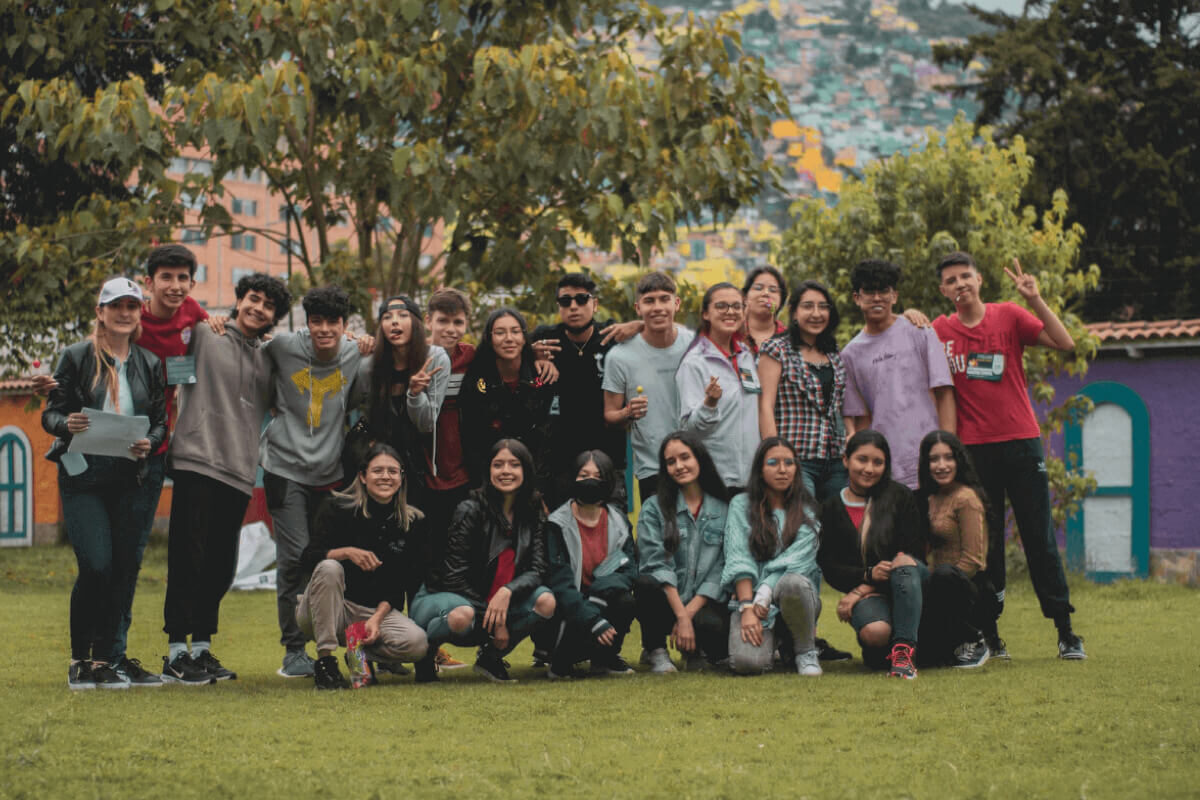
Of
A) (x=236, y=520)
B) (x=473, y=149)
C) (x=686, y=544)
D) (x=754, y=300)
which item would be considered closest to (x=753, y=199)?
(x=473, y=149)

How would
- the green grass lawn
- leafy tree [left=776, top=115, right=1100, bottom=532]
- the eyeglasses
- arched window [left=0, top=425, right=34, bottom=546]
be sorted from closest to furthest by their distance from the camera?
the green grass lawn, the eyeglasses, leafy tree [left=776, top=115, right=1100, bottom=532], arched window [left=0, top=425, right=34, bottom=546]

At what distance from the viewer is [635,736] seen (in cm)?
439

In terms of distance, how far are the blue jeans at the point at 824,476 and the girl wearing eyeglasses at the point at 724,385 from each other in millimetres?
272

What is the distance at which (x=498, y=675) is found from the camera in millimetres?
5891

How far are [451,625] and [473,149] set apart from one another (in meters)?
6.08

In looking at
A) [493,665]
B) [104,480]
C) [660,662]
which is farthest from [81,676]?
[660,662]

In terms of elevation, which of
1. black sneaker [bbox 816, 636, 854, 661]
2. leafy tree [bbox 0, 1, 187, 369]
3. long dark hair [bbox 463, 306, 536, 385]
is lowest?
black sneaker [bbox 816, 636, 854, 661]

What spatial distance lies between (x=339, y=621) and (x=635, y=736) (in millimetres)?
1742

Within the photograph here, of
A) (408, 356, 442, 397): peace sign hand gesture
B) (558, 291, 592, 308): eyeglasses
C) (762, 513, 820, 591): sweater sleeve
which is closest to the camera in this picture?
(408, 356, 442, 397): peace sign hand gesture

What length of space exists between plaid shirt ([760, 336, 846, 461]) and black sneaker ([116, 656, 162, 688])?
2.93m

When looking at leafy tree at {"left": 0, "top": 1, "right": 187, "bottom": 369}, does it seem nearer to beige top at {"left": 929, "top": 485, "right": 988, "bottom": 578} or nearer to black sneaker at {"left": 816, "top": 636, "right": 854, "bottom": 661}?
black sneaker at {"left": 816, "top": 636, "right": 854, "bottom": 661}

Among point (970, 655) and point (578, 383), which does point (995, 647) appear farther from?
point (578, 383)

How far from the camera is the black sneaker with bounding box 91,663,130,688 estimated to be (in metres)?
5.50

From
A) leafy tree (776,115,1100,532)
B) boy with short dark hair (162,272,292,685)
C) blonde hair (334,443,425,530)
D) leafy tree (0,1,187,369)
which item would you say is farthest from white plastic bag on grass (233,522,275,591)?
blonde hair (334,443,425,530)
